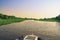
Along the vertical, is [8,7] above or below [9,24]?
above

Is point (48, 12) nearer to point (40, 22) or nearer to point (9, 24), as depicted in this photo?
point (40, 22)

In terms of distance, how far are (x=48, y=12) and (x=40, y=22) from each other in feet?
0.59

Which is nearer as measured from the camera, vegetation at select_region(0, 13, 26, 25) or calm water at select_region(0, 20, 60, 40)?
calm water at select_region(0, 20, 60, 40)

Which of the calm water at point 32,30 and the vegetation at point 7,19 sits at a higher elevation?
the vegetation at point 7,19

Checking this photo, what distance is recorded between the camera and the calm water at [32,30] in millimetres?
2064

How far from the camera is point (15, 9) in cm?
218

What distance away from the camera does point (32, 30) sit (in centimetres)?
211

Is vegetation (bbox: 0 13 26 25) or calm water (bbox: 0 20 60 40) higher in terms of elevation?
vegetation (bbox: 0 13 26 25)

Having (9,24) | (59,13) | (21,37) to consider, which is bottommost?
(21,37)

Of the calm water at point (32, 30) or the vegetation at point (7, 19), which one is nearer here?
the calm water at point (32, 30)

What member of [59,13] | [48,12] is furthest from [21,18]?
[59,13]

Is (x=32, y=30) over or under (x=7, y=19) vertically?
under

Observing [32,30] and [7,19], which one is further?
[7,19]

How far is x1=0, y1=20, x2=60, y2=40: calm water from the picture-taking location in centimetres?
206
